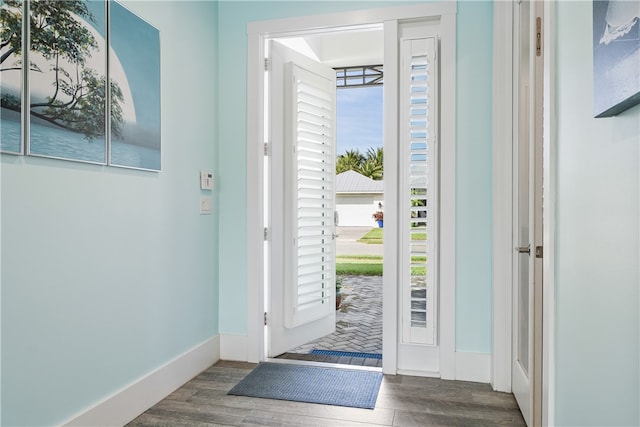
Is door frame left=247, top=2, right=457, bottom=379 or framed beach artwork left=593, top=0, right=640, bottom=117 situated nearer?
framed beach artwork left=593, top=0, right=640, bottom=117

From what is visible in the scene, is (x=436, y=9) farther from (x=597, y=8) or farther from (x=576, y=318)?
(x=576, y=318)

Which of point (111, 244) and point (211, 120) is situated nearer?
point (111, 244)

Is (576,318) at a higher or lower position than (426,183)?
lower

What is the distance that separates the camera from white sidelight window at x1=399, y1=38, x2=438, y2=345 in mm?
2854

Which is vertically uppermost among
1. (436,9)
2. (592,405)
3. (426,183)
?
(436,9)

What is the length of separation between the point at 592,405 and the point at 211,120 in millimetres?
2686

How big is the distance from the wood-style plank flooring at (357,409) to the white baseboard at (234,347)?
1.34 feet

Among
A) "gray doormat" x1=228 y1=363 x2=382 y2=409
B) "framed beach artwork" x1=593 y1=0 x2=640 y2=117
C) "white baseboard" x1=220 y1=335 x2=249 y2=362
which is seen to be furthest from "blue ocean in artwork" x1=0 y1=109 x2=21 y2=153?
"white baseboard" x1=220 y1=335 x2=249 y2=362

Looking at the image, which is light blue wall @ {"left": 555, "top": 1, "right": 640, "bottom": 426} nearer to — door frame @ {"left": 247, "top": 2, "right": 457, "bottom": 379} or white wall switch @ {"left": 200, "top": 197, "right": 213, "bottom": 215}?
door frame @ {"left": 247, "top": 2, "right": 457, "bottom": 379}

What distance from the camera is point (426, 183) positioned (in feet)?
9.41

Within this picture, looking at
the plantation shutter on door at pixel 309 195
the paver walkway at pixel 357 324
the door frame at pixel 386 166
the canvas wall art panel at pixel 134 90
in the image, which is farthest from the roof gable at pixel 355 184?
the canvas wall art panel at pixel 134 90

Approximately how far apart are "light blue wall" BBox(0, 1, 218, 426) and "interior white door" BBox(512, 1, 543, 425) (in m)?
1.90

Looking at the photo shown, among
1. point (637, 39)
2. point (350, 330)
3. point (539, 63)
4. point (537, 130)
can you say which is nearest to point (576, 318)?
point (637, 39)

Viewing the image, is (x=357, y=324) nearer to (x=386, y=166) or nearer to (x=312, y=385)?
(x=312, y=385)
